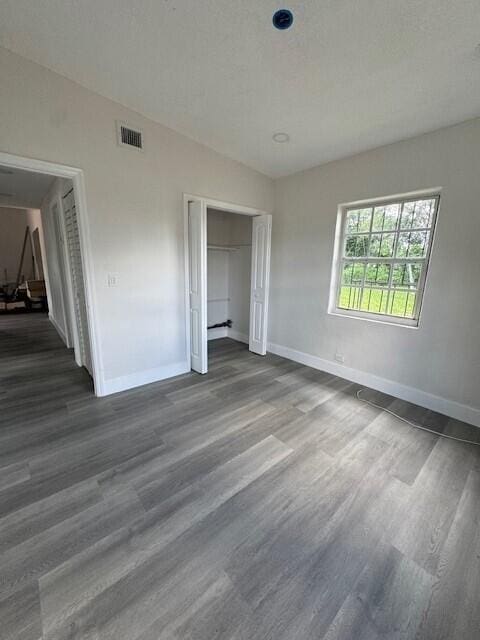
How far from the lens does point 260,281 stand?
13.7 ft

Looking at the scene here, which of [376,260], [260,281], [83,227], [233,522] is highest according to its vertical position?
[83,227]

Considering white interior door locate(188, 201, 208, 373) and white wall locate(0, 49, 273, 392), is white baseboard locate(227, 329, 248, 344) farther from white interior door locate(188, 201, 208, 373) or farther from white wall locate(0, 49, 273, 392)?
white wall locate(0, 49, 273, 392)

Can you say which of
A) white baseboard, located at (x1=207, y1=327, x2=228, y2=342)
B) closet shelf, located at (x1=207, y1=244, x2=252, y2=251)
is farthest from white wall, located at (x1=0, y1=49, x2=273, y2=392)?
white baseboard, located at (x1=207, y1=327, x2=228, y2=342)

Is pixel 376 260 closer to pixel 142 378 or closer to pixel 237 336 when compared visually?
pixel 237 336

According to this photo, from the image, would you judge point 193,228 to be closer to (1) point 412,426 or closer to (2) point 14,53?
(2) point 14,53

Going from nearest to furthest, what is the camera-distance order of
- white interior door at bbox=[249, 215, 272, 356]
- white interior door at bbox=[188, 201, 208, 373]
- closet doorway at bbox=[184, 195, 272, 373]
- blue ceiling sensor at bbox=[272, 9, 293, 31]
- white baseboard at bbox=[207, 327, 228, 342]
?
blue ceiling sensor at bbox=[272, 9, 293, 31]
white interior door at bbox=[188, 201, 208, 373]
closet doorway at bbox=[184, 195, 272, 373]
white interior door at bbox=[249, 215, 272, 356]
white baseboard at bbox=[207, 327, 228, 342]

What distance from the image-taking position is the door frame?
2.15 meters

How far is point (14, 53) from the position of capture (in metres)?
2.00

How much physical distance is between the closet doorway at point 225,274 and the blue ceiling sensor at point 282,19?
1658mm

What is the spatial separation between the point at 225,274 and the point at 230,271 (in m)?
0.11

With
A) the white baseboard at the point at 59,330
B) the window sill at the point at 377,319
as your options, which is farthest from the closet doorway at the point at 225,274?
the white baseboard at the point at 59,330

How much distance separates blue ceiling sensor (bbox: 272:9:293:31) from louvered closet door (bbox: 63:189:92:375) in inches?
94.2

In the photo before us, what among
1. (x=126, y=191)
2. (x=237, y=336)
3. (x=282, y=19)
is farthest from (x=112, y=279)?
A: (x=237, y=336)

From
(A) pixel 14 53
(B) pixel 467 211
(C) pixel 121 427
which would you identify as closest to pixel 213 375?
(C) pixel 121 427
